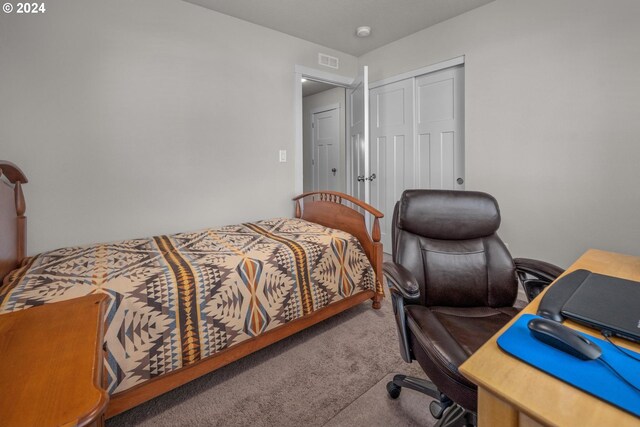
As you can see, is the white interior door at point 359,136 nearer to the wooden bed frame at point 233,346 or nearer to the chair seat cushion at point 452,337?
the wooden bed frame at point 233,346

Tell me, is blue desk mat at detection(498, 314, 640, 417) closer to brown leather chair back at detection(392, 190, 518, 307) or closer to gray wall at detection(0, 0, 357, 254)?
brown leather chair back at detection(392, 190, 518, 307)

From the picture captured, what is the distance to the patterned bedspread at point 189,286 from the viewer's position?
1.39 meters

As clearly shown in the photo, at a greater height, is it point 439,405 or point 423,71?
point 423,71

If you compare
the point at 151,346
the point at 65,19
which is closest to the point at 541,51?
the point at 151,346

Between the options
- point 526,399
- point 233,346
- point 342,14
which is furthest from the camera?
point 342,14

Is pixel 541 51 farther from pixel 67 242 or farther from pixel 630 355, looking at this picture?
pixel 67 242

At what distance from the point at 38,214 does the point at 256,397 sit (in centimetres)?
199

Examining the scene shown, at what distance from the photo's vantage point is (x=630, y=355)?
668mm

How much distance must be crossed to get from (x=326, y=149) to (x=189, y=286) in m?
4.00

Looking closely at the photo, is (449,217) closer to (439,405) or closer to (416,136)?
(439,405)

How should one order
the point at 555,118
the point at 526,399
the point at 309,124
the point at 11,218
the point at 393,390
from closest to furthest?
the point at 526,399 → the point at 393,390 → the point at 11,218 → the point at 555,118 → the point at 309,124

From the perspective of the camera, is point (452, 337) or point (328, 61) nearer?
point (452, 337)

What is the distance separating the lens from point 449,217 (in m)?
1.61

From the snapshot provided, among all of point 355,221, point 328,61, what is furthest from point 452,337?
point 328,61
